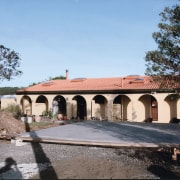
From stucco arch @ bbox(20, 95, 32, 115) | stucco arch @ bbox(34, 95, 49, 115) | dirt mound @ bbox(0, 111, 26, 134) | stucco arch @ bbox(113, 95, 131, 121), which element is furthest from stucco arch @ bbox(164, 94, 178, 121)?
stucco arch @ bbox(20, 95, 32, 115)

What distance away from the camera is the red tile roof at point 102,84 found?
25592mm

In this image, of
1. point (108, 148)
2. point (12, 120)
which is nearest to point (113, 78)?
point (12, 120)

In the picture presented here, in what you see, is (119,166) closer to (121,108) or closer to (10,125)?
(10,125)

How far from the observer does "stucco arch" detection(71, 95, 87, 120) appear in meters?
29.0

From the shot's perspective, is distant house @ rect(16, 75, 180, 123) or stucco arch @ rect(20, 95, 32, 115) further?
stucco arch @ rect(20, 95, 32, 115)

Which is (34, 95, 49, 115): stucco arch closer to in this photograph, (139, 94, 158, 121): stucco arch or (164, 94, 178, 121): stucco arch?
(139, 94, 158, 121): stucco arch

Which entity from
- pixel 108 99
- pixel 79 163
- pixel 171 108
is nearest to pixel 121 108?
pixel 108 99

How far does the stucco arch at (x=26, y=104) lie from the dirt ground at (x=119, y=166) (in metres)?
21.2

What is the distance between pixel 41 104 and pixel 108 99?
9.27 metres

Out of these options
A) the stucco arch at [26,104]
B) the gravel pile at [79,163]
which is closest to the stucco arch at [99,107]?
the stucco arch at [26,104]

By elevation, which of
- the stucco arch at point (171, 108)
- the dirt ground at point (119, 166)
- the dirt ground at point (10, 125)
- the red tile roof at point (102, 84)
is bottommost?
the dirt ground at point (119, 166)

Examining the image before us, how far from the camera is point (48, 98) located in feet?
98.1

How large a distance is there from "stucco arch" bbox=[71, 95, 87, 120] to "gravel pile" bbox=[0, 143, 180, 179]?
15.4 metres

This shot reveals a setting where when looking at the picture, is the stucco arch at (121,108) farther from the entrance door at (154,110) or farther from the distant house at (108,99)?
the entrance door at (154,110)
